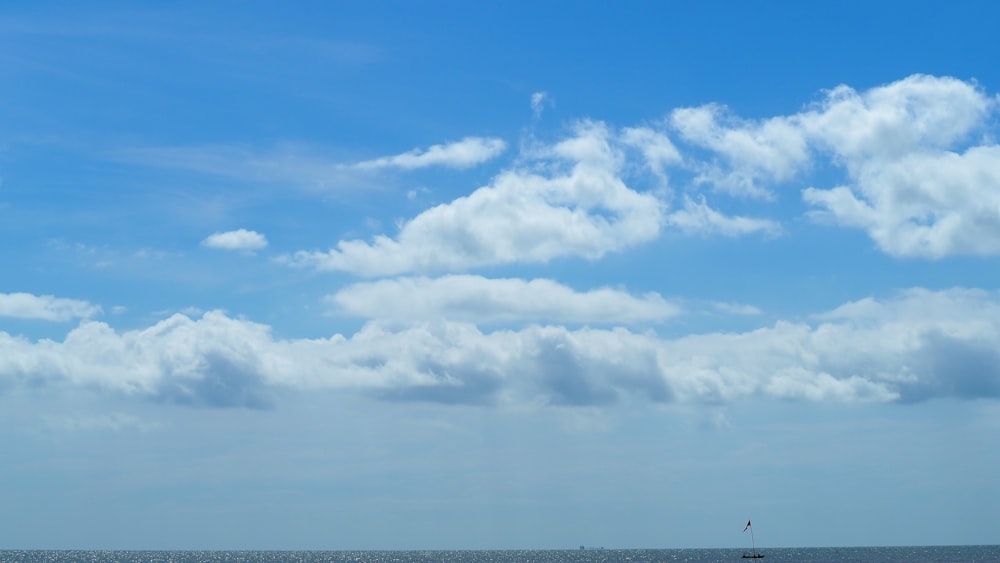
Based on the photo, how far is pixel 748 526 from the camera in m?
174

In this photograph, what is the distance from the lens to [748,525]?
174m

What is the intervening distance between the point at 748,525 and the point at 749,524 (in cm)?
26

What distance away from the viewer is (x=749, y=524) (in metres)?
174

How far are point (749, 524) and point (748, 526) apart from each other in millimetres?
836

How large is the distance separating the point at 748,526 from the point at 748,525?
642 millimetres
